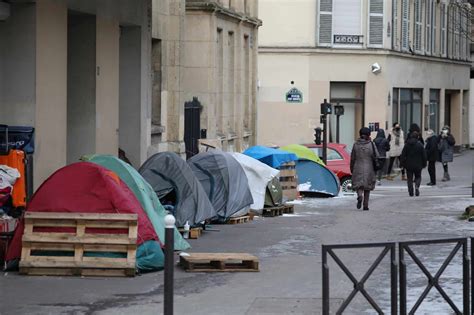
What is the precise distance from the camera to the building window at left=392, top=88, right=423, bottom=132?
50250mm

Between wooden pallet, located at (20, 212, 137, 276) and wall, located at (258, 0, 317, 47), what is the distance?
108 feet

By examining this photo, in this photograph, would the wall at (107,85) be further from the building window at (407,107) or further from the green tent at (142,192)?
the building window at (407,107)

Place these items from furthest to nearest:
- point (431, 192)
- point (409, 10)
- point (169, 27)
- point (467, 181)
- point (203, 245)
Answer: point (409, 10)
point (467, 181)
point (431, 192)
point (169, 27)
point (203, 245)

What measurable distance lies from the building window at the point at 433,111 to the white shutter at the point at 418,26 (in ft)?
12.7

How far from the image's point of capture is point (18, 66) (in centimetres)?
1762

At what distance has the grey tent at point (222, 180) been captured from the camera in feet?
71.1

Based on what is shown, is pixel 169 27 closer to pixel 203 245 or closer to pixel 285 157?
pixel 285 157

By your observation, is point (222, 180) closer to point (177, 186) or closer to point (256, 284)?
point (177, 186)

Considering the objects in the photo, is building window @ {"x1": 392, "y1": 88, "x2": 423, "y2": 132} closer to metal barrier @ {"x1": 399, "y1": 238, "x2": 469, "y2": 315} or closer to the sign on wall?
the sign on wall

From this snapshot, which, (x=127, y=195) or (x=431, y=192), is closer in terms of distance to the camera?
(x=127, y=195)

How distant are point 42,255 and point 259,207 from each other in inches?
388

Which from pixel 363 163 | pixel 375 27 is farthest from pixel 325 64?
pixel 363 163

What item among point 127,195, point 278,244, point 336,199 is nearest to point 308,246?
point 278,244

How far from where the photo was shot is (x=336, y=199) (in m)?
31.1
